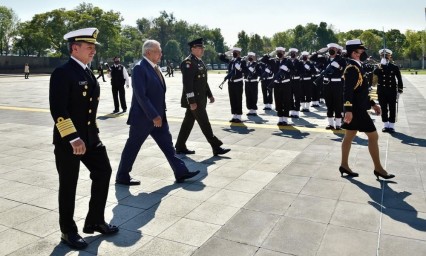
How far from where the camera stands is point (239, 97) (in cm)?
1126

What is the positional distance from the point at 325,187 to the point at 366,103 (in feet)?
4.82

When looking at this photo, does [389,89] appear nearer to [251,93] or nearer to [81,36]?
[251,93]

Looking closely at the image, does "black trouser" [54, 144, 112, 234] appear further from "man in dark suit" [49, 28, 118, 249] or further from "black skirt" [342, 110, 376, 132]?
"black skirt" [342, 110, 376, 132]

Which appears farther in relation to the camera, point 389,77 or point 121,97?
point 121,97

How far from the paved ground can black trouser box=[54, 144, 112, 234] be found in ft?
0.79

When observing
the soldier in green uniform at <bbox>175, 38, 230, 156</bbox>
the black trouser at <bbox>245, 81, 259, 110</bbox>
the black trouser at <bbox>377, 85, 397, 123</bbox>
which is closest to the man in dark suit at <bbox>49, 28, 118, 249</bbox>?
the soldier in green uniform at <bbox>175, 38, 230, 156</bbox>

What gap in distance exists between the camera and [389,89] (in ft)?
30.3

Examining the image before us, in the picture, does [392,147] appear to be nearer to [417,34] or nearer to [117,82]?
[117,82]

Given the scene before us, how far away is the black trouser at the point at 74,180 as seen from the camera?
3.49 m

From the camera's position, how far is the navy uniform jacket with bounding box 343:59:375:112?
17.5ft

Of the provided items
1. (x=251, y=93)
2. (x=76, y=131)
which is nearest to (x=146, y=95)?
(x=76, y=131)

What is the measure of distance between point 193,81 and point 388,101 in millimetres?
5471

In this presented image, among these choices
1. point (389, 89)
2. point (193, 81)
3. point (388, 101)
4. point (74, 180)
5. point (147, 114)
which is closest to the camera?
point (74, 180)

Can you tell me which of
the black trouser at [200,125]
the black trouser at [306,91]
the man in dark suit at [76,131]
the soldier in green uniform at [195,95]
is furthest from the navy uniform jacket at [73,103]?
the black trouser at [306,91]
